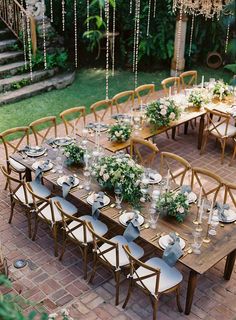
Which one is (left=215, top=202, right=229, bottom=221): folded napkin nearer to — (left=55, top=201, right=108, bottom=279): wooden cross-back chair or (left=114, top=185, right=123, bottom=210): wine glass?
(left=114, top=185, right=123, bottom=210): wine glass

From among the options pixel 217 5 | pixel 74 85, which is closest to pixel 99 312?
pixel 217 5

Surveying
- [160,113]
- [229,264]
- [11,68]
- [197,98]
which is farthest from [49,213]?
[11,68]

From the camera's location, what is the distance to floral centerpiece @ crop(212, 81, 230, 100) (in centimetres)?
902

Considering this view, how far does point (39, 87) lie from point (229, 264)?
24.1 feet

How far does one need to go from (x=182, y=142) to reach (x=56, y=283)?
451cm

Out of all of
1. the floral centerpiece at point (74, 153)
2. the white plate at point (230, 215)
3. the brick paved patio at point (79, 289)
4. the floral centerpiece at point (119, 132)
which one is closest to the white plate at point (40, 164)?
the floral centerpiece at point (74, 153)

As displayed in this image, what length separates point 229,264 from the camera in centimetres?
564

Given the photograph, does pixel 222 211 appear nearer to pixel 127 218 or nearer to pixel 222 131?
pixel 127 218

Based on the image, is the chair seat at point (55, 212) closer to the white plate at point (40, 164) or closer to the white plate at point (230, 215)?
the white plate at point (40, 164)

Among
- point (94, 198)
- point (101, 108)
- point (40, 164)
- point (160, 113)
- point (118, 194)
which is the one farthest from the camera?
point (101, 108)

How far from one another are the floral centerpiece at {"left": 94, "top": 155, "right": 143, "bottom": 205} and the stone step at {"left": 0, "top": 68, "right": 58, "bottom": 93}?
5859mm

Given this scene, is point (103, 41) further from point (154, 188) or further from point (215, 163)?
point (154, 188)

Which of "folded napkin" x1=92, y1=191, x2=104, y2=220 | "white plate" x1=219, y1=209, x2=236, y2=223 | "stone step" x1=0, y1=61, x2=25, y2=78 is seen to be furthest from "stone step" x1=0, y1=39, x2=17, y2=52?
"white plate" x1=219, y1=209, x2=236, y2=223

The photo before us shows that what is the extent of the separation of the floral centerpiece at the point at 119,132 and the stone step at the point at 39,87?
415cm
